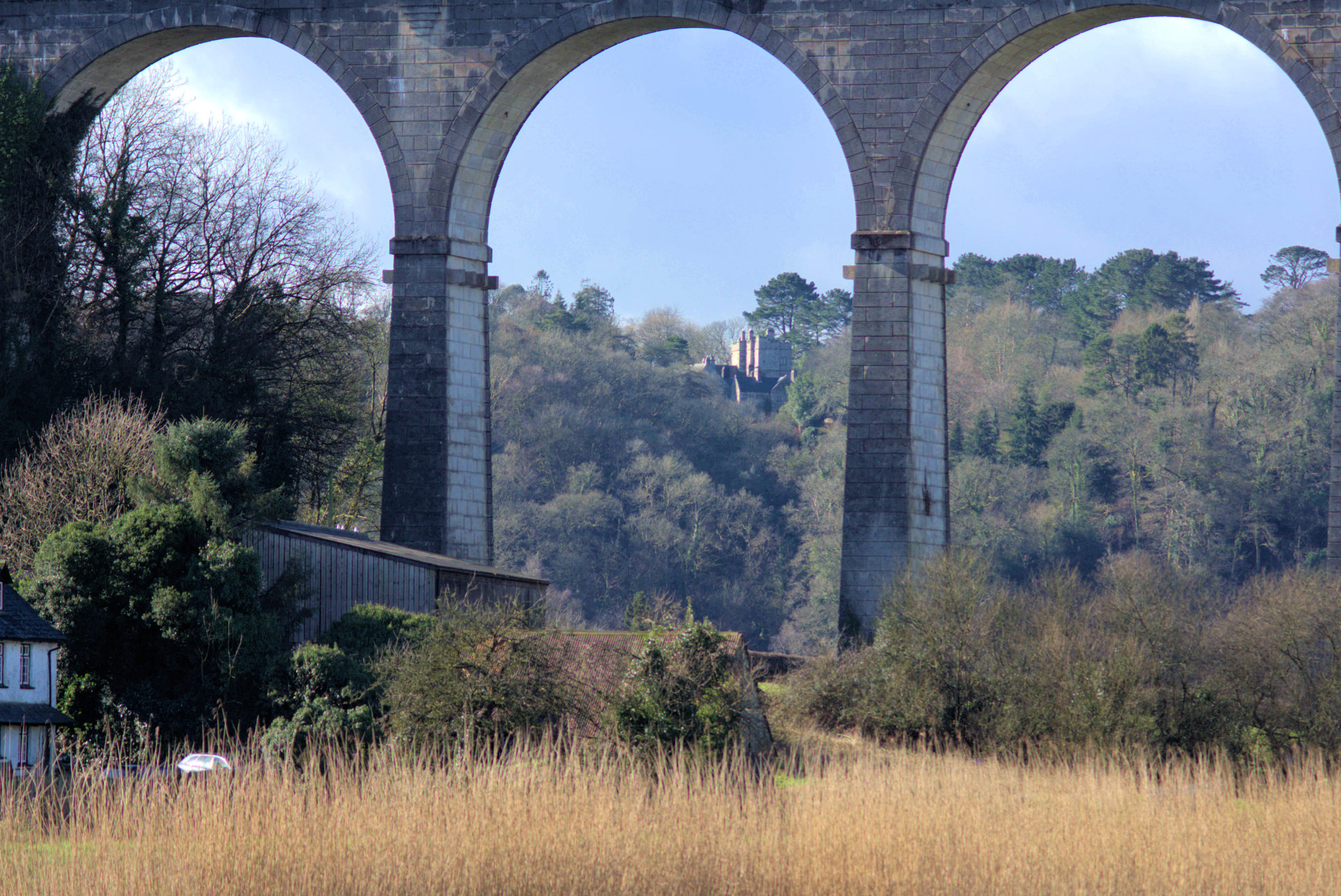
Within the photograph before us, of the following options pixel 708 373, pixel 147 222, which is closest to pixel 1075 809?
pixel 147 222

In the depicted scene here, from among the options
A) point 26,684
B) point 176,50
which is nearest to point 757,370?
point 176,50

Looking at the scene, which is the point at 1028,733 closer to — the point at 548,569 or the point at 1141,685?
the point at 1141,685

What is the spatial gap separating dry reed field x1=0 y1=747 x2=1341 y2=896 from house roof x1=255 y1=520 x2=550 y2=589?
6.27 m

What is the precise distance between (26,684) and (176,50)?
10.5 m

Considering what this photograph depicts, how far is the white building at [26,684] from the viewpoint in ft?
56.7

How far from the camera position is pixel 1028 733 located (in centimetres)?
1905

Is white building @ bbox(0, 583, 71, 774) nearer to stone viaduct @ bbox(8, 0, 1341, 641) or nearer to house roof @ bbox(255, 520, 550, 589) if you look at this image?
house roof @ bbox(255, 520, 550, 589)

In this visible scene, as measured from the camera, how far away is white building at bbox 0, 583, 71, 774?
681 inches

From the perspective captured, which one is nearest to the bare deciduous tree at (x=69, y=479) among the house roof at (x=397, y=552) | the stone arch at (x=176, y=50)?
the house roof at (x=397, y=552)

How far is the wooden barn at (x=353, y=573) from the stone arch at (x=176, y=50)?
4.46 m

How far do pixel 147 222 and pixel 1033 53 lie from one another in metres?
13.9

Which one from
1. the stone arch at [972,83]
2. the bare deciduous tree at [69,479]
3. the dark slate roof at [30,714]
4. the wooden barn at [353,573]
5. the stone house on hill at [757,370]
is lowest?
the dark slate roof at [30,714]

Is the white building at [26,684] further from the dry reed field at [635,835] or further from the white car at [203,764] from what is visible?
the dry reed field at [635,835]

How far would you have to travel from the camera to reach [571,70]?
23234mm
